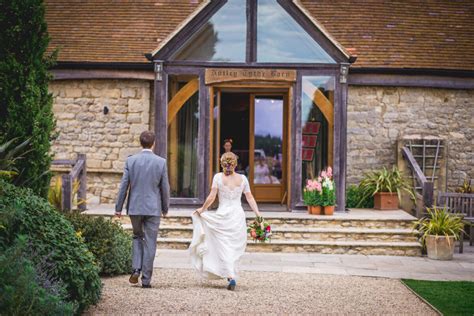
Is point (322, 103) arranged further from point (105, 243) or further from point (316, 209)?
point (105, 243)

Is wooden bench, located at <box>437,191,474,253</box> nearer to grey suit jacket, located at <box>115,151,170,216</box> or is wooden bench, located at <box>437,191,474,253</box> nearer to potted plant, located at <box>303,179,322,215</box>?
potted plant, located at <box>303,179,322,215</box>

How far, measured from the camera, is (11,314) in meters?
5.46

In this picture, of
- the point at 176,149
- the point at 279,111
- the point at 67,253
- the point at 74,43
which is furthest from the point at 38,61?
the point at 279,111

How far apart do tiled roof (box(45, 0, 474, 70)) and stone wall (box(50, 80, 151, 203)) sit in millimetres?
686

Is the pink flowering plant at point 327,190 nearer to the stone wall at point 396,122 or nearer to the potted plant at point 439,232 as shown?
the potted plant at point 439,232

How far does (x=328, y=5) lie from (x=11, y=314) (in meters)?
14.5

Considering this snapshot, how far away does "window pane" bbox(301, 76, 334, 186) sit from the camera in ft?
48.0

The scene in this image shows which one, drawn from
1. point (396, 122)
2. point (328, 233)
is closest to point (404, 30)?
point (396, 122)

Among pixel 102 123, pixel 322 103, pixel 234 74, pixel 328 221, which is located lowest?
pixel 328 221

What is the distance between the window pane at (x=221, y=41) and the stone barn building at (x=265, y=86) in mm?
21

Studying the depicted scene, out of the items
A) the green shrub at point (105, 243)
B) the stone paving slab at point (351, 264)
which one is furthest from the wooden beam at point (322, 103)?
the green shrub at point (105, 243)

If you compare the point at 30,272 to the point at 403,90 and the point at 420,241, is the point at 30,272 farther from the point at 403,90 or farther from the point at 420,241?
the point at 403,90

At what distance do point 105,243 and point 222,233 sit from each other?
1.74 meters

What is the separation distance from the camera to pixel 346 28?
17.6 meters
